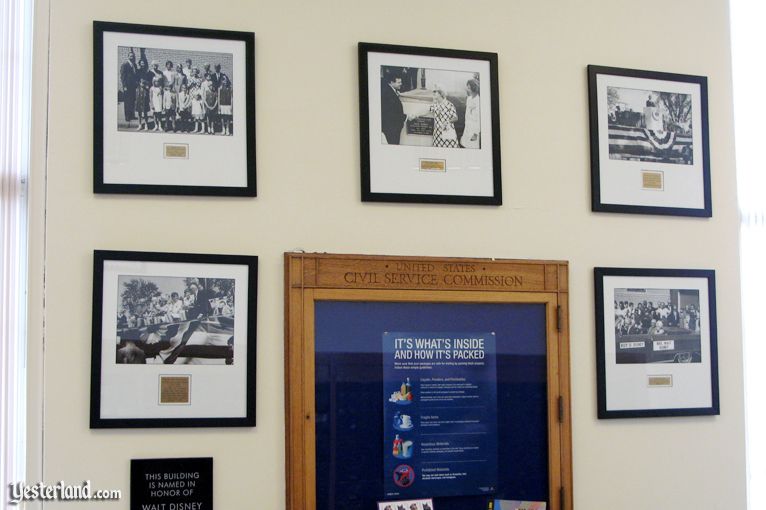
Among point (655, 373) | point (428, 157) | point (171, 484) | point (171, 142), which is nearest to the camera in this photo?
point (171, 484)

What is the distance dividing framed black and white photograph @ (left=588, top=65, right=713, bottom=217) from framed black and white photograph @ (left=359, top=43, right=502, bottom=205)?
583 mm

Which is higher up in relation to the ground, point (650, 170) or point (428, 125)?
point (428, 125)

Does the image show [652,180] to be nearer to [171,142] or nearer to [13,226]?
[171,142]

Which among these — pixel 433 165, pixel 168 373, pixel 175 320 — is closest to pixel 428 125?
pixel 433 165

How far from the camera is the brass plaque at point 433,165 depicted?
471cm

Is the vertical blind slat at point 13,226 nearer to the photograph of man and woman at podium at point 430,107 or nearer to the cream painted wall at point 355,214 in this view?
the cream painted wall at point 355,214

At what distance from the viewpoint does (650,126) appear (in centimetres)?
511

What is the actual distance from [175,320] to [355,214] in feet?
3.16

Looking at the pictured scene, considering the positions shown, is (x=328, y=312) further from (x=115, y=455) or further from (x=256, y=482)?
(x=115, y=455)

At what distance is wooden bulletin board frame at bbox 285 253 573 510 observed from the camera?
439cm

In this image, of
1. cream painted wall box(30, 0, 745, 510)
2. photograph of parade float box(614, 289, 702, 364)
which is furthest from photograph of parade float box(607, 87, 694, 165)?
photograph of parade float box(614, 289, 702, 364)

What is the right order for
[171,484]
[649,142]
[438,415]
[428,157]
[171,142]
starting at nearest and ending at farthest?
[171,484], [171,142], [438,415], [428,157], [649,142]

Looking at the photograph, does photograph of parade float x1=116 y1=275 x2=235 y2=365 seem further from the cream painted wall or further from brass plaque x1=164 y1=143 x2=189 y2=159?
brass plaque x1=164 y1=143 x2=189 y2=159

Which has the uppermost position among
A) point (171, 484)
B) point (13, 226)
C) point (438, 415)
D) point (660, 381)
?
point (13, 226)
